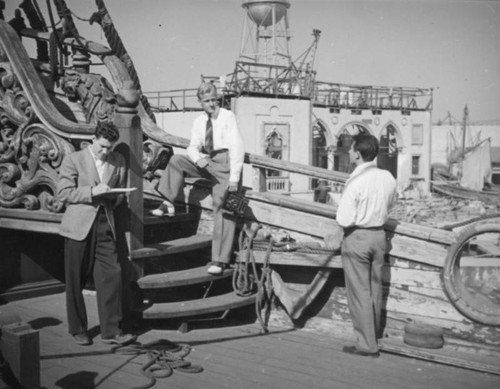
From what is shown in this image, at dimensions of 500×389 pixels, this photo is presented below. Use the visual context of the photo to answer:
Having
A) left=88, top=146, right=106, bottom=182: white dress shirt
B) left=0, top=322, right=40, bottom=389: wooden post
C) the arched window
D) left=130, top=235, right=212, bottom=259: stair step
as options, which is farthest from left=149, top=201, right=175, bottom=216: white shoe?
the arched window

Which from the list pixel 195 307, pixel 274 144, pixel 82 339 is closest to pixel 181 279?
pixel 195 307

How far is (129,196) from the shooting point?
5422 millimetres

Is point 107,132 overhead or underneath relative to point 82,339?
overhead

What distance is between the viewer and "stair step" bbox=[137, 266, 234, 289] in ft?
17.5

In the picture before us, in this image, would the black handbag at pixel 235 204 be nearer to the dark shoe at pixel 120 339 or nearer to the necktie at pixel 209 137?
the necktie at pixel 209 137

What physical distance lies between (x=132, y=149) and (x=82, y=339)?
170 centimetres

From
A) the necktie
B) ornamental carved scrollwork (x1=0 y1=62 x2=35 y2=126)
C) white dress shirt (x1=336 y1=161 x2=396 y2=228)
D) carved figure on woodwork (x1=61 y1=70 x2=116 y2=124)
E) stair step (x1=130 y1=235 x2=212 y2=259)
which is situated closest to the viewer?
white dress shirt (x1=336 y1=161 x2=396 y2=228)

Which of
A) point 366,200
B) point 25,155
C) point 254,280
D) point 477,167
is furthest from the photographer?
point 477,167

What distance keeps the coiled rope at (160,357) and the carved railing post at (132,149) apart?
37.4 inches

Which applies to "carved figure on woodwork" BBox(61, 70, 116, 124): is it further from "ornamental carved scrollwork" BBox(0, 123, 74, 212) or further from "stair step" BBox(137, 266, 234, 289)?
"stair step" BBox(137, 266, 234, 289)

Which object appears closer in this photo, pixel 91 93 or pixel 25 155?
pixel 25 155

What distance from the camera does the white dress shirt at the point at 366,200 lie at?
4887 mm

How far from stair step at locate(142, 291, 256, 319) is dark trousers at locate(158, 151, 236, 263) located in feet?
1.31

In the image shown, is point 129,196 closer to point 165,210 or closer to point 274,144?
point 165,210
